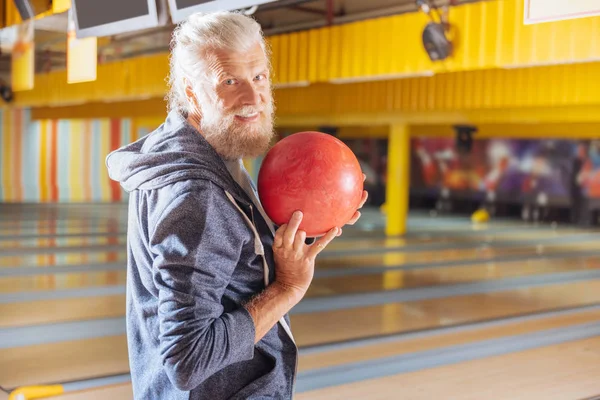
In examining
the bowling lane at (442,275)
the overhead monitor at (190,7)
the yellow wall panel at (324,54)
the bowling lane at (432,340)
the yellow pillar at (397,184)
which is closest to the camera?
the overhead monitor at (190,7)

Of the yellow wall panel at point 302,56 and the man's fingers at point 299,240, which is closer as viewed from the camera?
the man's fingers at point 299,240

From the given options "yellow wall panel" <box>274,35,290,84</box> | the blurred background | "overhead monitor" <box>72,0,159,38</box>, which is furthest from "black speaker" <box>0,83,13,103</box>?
"overhead monitor" <box>72,0,159,38</box>

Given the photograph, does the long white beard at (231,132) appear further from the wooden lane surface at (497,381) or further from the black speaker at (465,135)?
the black speaker at (465,135)

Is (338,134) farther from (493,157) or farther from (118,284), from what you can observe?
(118,284)

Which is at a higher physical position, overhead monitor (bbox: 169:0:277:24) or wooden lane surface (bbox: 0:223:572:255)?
overhead monitor (bbox: 169:0:277:24)

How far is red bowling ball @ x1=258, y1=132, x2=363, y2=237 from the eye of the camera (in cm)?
112

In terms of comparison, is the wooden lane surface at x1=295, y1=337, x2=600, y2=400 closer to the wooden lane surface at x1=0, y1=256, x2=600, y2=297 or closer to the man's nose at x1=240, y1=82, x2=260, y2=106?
the wooden lane surface at x1=0, y1=256, x2=600, y2=297

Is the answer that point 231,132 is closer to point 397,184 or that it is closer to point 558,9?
point 558,9

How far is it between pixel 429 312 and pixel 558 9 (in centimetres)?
262

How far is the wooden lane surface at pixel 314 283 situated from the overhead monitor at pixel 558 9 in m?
2.56

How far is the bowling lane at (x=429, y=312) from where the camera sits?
3.92 meters

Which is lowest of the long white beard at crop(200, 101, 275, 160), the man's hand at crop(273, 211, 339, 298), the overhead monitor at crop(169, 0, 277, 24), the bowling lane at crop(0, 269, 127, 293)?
the bowling lane at crop(0, 269, 127, 293)

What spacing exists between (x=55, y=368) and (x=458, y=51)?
348 cm

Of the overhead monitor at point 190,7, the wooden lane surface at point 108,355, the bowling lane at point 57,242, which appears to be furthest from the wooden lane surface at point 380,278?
the overhead monitor at point 190,7
